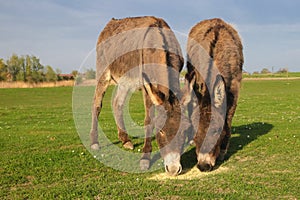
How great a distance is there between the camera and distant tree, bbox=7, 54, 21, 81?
70.0 m

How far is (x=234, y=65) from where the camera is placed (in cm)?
745

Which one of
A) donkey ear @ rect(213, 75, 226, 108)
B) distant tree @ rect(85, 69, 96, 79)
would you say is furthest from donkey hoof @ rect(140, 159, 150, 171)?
distant tree @ rect(85, 69, 96, 79)

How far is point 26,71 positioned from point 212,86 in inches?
2804

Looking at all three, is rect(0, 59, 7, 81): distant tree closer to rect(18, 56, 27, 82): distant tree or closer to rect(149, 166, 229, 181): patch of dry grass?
rect(18, 56, 27, 82): distant tree

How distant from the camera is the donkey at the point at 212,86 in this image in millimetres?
6004

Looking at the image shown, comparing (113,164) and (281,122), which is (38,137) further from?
(281,122)

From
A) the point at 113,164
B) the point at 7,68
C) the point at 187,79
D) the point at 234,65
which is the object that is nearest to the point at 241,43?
the point at 234,65

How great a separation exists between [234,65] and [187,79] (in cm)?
137

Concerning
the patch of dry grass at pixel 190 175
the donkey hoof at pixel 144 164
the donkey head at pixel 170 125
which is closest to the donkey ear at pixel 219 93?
the donkey head at pixel 170 125

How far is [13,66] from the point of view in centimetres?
7081

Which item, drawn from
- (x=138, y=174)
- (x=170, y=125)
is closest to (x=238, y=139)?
(x=138, y=174)

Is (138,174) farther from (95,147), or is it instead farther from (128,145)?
(95,147)

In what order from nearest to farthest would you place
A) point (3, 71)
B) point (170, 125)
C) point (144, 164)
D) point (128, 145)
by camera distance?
point (170, 125) < point (144, 164) < point (128, 145) < point (3, 71)

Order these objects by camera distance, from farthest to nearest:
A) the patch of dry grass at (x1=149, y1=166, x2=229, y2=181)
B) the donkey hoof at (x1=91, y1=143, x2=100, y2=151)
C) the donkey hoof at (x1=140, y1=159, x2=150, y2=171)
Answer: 1. the donkey hoof at (x1=91, y1=143, x2=100, y2=151)
2. the donkey hoof at (x1=140, y1=159, x2=150, y2=171)
3. the patch of dry grass at (x1=149, y1=166, x2=229, y2=181)
